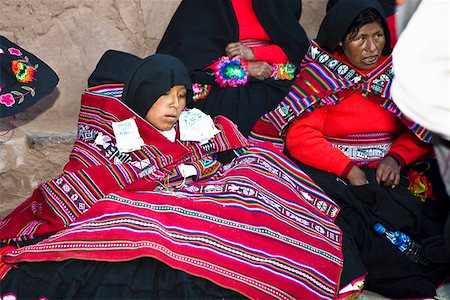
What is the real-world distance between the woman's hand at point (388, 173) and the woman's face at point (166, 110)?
1.08 m

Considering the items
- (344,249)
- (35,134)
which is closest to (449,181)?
(344,249)

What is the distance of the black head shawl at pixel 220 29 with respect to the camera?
3.90m

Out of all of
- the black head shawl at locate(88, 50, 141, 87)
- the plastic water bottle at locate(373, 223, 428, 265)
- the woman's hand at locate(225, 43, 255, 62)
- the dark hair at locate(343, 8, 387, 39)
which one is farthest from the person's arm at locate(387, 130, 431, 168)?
the black head shawl at locate(88, 50, 141, 87)

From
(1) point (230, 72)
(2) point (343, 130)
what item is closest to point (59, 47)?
(1) point (230, 72)

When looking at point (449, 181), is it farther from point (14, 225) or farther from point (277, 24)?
point (277, 24)

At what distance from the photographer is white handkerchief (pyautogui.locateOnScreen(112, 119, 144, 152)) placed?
3.03 meters

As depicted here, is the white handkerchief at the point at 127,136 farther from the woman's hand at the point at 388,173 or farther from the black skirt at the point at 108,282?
the woman's hand at the point at 388,173

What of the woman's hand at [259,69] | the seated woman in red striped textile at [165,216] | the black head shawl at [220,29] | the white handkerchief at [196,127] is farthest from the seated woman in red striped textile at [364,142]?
the black head shawl at [220,29]

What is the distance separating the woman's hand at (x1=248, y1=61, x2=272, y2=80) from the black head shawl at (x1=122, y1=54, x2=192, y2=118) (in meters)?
0.77

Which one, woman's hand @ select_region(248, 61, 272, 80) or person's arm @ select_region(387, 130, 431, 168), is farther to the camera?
woman's hand @ select_region(248, 61, 272, 80)

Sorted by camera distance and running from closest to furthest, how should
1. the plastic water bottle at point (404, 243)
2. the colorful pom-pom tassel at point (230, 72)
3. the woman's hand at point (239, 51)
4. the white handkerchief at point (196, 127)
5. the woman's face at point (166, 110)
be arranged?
the plastic water bottle at point (404, 243)
the woman's face at point (166, 110)
the white handkerchief at point (196, 127)
the colorful pom-pom tassel at point (230, 72)
the woman's hand at point (239, 51)

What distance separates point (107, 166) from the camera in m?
2.97

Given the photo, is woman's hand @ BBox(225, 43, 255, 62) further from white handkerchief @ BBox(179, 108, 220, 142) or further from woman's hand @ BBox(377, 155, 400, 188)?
woman's hand @ BBox(377, 155, 400, 188)

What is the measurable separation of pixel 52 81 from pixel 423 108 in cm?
251
